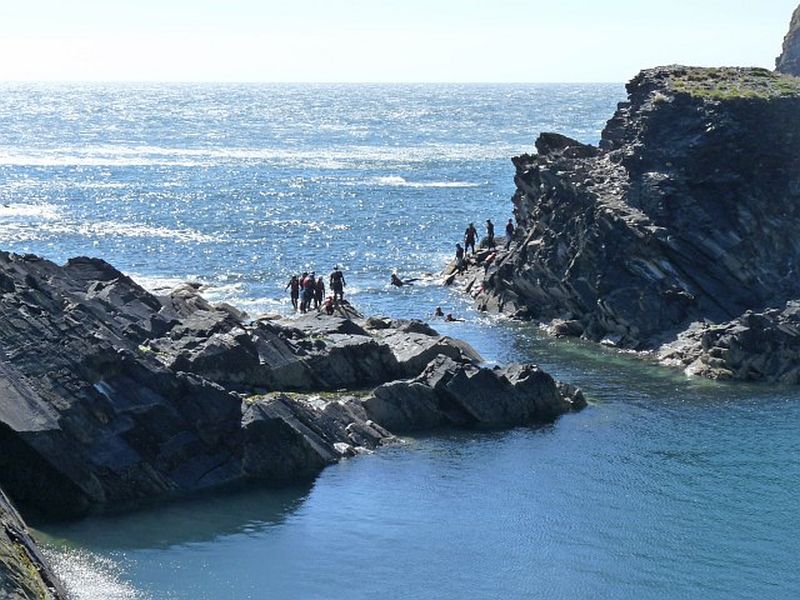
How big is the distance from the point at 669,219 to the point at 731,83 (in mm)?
11879

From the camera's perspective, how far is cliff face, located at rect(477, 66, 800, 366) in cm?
7212

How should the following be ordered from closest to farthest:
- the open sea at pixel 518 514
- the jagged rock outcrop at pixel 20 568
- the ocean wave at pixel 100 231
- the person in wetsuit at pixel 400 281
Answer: the jagged rock outcrop at pixel 20 568
the open sea at pixel 518 514
the person in wetsuit at pixel 400 281
the ocean wave at pixel 100 231

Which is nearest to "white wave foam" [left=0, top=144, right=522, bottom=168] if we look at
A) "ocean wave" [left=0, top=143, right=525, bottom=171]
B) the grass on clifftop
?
"ocean wave" [left=0, top=143, right=525, bottom=171]

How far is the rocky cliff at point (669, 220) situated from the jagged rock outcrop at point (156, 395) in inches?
625

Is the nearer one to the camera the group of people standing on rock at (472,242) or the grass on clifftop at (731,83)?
the grass on clifftop at (731,83)

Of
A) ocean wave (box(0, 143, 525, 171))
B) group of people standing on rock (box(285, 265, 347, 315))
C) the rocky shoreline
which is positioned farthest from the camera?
ocean wave (box(0, 143, 525, 171))

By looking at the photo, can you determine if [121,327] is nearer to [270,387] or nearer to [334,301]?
[270,387]

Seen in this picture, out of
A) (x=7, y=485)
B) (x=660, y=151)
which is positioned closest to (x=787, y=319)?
(x=660, y=151)

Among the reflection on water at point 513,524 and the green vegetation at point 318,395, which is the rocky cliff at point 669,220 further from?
the green vegetation at point 318,395

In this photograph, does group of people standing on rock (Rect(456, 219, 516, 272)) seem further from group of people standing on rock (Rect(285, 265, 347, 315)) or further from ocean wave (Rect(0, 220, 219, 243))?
ocean wave (Rect(0, 220, 219, 243))

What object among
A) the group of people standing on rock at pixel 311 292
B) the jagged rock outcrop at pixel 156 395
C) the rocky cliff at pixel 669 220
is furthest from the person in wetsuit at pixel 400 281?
the jagged rock outcrop at pixel 156 395

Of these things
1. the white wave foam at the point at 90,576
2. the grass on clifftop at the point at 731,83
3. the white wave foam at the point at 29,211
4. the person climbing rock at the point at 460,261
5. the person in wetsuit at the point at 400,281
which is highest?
the grass on clifftop at the point at 731,83

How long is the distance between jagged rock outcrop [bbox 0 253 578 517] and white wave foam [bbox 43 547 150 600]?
361 cm

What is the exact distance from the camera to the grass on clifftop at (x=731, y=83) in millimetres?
77938
